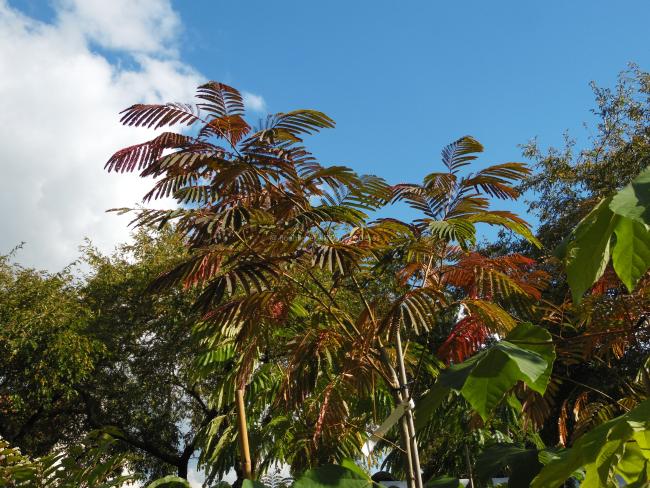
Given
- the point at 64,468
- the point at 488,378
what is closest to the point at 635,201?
the point at 488,378

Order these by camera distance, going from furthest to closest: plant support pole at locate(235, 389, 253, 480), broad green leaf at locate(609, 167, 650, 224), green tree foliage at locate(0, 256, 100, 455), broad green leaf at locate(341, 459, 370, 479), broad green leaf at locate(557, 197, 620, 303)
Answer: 1. green tree foliage at locate(0, 256, 100, 455)
2. plant support pole at locate(235, 389, 253, 480)
3. broad green leaf at locate(341, 459, 370, 479)
4. broad green leaf at locate(557, 197, 620, 303)
5. broad green leaf at locate(609, 167, 650, 224)

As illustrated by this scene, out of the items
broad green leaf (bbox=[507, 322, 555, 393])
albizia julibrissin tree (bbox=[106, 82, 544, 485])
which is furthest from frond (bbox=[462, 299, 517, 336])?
broad green leaf (bbox=[507, 322, 555, 393])

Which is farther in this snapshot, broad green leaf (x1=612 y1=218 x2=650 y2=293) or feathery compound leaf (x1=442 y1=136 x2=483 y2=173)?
feathery compound leaf (x1=442 y1=136 x2=483 y2=173)

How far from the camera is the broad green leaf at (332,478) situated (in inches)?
54.2

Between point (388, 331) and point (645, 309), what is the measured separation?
1024mm

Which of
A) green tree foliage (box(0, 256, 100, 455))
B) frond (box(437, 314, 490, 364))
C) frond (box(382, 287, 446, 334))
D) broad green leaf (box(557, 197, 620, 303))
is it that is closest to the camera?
broad green leaf (box(557, 197, 620, 303))

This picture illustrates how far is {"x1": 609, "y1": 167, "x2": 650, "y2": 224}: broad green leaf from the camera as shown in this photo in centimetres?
70

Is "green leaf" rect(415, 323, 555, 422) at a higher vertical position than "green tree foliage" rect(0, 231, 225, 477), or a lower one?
lower

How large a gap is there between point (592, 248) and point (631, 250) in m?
0.05

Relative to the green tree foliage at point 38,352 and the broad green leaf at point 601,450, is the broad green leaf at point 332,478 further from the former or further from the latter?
the green tree foliage at point 38,352

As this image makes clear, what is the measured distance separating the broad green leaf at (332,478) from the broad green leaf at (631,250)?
800mm

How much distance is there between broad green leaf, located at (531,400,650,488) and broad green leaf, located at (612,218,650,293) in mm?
158

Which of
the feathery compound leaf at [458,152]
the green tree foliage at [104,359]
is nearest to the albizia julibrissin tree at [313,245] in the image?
the feathery compound leaf at [458,152]

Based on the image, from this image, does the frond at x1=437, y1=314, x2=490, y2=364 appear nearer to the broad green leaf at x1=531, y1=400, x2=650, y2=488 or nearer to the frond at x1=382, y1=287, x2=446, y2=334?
the frond at x1=382, y1=287, x2=446, y2=334
